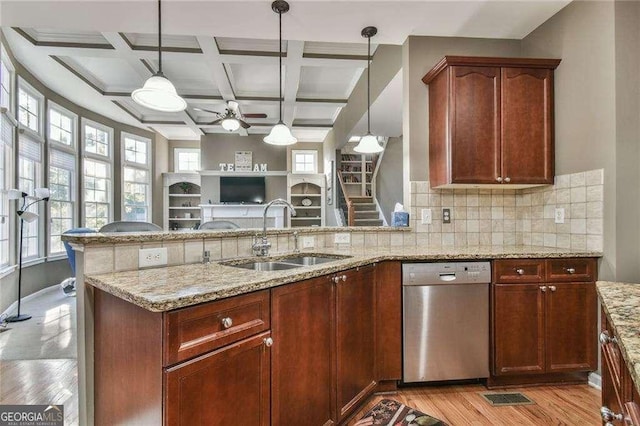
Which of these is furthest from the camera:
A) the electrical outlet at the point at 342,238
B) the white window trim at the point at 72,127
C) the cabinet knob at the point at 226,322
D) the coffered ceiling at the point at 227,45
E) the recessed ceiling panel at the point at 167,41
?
the white window trim at the point at 72,127

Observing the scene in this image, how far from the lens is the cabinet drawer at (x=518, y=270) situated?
2143mm

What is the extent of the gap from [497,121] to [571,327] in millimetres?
1552

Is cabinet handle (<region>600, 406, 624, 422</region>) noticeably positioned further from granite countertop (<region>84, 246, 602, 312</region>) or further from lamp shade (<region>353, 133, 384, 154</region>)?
lamp shade (<region>353, 133, 384, 154</region>)

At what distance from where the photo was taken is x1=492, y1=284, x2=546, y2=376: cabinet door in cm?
214

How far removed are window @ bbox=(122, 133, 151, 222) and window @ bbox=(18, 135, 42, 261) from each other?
2415 millimetres

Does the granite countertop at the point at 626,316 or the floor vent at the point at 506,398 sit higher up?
the granite countertop at the point at 626,316

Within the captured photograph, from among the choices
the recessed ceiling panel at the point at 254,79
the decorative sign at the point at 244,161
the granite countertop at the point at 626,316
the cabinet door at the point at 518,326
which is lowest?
the cabinet door at the point at 518,326

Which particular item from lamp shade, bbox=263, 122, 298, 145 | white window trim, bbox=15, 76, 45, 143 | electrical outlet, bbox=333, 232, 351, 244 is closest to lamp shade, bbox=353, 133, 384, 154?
lamp shade, bbox=263, 122, 298, 145

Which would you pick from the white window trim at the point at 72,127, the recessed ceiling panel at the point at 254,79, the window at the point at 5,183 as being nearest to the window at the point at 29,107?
the white window trim at the point at 72,127

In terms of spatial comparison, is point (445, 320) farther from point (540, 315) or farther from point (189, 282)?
point (189, 282)

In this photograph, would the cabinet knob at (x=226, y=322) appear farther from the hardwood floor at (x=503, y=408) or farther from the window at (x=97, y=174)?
the window at (x=97, y=174)

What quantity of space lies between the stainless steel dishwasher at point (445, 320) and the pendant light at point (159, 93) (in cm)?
188

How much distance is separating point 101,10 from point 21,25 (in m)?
0.85

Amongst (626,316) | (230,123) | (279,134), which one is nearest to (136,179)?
(230,123)
